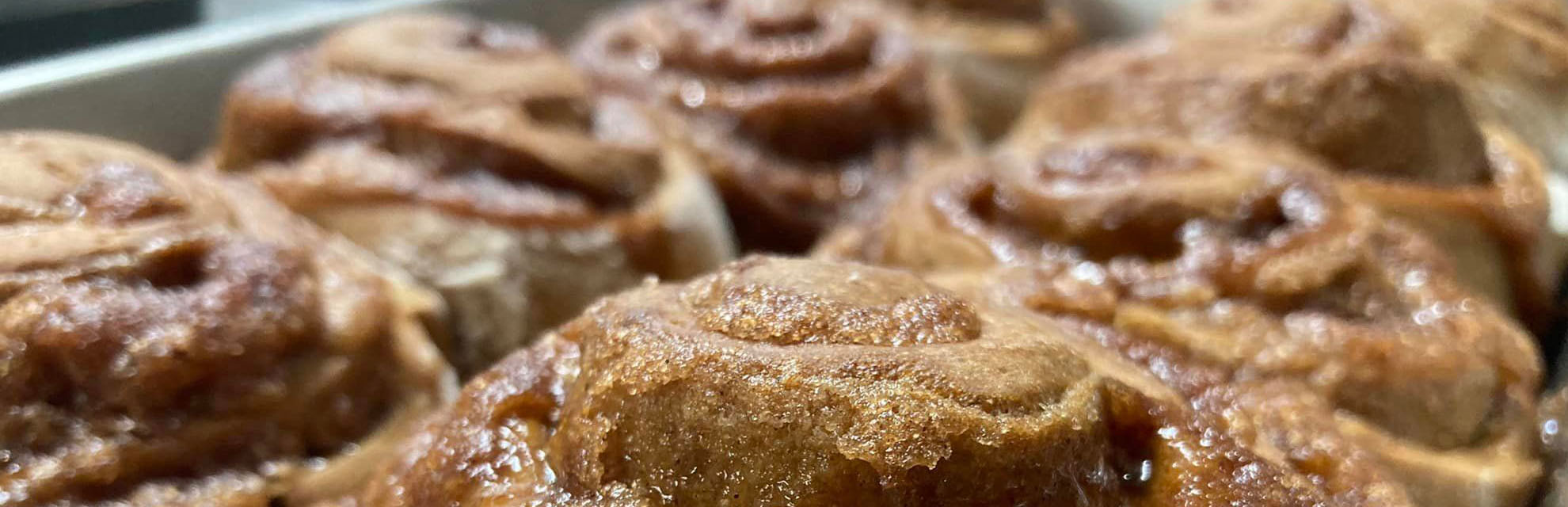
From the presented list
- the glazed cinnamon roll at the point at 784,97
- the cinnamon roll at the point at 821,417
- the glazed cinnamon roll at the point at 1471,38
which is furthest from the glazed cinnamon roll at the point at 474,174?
the glazed cinnamon roll at the point at 1471,38

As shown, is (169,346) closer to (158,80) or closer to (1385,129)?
(158,80)

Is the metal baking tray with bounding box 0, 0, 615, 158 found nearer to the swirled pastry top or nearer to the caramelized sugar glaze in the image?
the swirled pastry top

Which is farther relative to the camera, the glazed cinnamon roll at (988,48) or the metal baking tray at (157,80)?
the glazed cinnamon roll at (988,48)

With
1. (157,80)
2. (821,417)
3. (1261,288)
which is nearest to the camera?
(821,417)

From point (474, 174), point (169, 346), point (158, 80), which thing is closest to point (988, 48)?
point (474, 174)

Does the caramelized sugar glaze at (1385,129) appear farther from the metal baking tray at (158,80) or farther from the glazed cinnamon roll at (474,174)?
the metal baking tray at (158,80)

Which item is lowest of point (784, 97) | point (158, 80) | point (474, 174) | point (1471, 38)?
point (1471, 38)

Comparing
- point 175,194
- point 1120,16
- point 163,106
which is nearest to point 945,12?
point 1120,16
